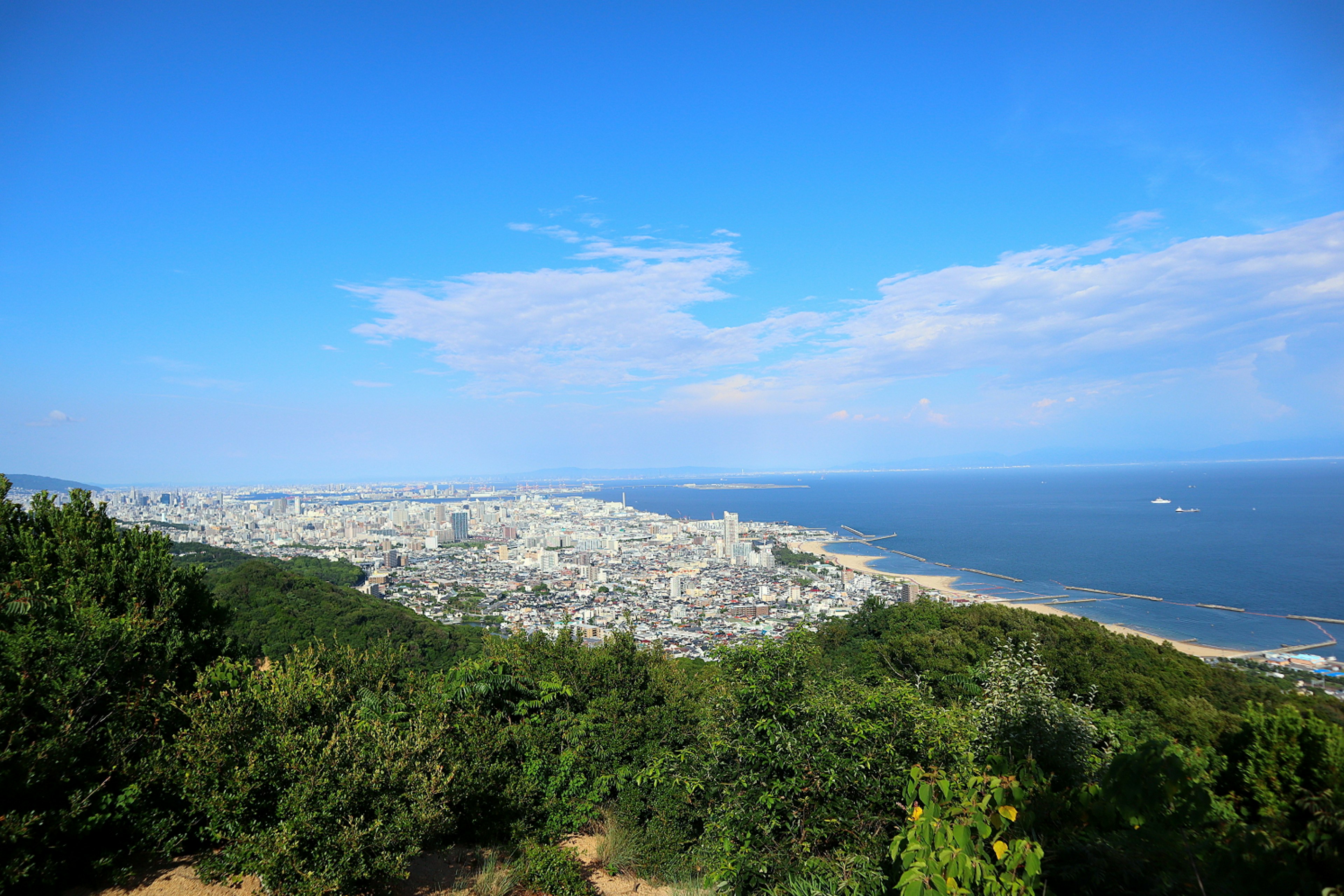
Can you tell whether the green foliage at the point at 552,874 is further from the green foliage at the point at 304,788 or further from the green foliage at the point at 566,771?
the green foliage at the point at 304,788

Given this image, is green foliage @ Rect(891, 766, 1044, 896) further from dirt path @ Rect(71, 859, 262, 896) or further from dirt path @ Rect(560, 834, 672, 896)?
dirt path @ Rect(71, 859, 262, 896)

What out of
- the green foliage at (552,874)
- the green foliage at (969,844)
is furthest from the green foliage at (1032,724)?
the green foliage at (552,874)

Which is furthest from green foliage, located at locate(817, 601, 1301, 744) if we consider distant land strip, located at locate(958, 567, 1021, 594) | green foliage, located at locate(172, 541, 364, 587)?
green foliage, located at locate(172, 541, 364, 587)

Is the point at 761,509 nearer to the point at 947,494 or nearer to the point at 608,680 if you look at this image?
the point at 947,494

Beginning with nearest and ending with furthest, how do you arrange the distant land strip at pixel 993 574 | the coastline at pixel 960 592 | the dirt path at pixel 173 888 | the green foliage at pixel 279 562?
the dirt path at pixel 173 888 → the coastline at pixel 960 592 → the green foliage at pixel 279 562 → the distant land strip at pixel 993 574

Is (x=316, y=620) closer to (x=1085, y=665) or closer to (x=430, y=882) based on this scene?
(x=430, y=882)

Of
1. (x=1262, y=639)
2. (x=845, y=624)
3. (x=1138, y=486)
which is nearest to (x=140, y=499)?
(x=845, y=624)
